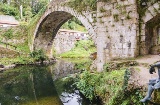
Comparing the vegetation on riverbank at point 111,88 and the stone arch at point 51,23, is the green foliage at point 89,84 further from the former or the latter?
the stone arch at point 51,23

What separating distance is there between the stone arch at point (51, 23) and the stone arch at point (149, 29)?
264 cm

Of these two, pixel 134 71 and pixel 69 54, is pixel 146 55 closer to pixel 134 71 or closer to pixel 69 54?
pixel 134 71

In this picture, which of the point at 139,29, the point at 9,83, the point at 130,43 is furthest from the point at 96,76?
the point at 9,83

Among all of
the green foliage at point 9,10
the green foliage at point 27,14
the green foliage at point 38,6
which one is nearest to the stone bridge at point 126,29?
the green foliage at point 27,14

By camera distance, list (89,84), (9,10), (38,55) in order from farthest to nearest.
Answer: (9,10)
(38,55)
(89,84)

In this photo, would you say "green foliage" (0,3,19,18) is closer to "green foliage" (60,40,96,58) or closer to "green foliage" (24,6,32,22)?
"green foliage" (24,6,32,22)

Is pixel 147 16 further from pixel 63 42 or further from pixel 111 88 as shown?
pixel 63 42

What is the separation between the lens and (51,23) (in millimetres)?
18453

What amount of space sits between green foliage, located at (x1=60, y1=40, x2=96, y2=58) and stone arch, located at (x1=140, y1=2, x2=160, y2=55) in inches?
591

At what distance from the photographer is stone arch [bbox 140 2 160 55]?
27.3 feet

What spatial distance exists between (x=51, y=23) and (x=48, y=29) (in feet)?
3.42

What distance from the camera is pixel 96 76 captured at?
26.9 feet

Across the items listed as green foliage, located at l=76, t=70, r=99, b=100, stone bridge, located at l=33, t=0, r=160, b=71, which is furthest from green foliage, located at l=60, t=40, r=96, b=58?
Result: green foliage, located at l=76, t=70, r=99, b=100

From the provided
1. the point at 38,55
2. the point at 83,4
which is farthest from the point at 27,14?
the point at 83,4
